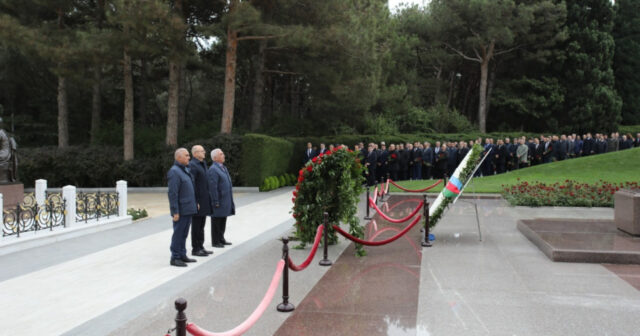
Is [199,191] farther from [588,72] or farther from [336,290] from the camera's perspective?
[588,72]

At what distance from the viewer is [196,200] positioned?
855 cm

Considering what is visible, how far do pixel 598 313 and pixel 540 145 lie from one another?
20608 millimetres

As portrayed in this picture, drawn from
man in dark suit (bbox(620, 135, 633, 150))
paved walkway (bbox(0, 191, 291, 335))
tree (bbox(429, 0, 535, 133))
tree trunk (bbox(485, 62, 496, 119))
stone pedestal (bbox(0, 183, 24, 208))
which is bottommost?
paved walkway (bbox(0, 191, 291, 335))

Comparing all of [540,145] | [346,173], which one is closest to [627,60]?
[540,145]

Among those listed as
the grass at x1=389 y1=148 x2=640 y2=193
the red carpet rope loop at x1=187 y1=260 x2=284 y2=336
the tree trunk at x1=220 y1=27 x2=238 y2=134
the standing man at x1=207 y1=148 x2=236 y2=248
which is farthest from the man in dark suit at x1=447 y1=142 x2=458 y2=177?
the red carpet rope loop at x1=187 y1=260 x2=284 y2=336

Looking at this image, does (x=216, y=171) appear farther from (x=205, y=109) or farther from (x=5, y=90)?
(x=205, y=109)

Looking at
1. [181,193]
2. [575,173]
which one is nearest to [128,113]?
[181,193]

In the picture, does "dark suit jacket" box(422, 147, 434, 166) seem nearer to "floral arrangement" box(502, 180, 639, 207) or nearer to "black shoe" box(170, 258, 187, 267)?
"floral arrangement" box(502, 180, 639, 207)

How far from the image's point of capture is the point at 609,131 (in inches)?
1521

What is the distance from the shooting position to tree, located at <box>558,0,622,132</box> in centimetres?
3822

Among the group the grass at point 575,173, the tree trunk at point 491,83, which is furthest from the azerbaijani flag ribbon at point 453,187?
the tree trunk at point 491,83

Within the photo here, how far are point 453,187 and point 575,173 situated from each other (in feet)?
45.5

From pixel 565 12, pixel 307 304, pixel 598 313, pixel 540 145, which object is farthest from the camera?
pixel 565 12

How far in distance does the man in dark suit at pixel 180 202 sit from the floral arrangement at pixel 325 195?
1.91 meters
